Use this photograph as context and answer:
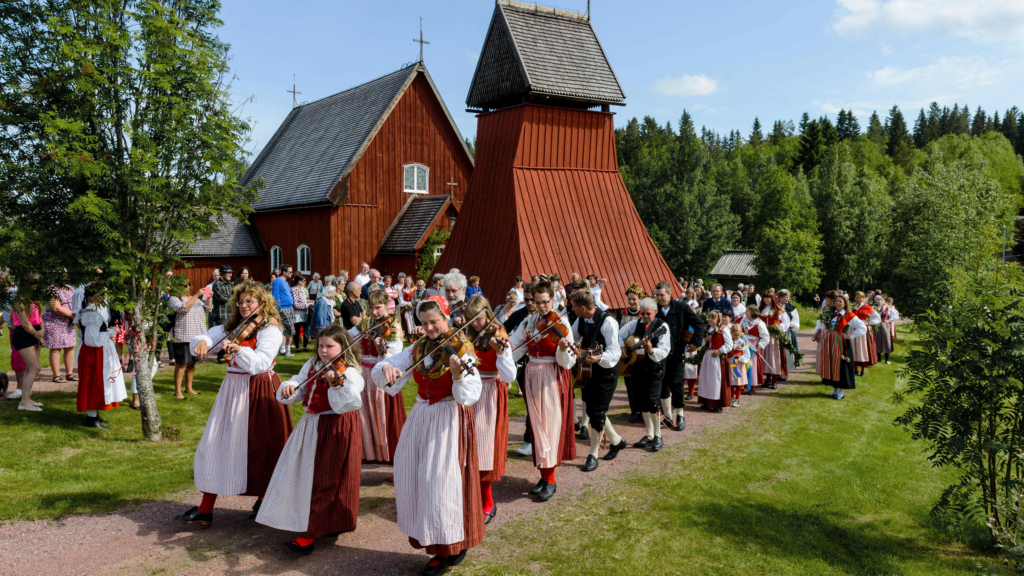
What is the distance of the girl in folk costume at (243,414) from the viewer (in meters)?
5.23

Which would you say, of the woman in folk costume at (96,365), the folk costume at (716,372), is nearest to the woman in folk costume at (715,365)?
the folk costume at (716,372)

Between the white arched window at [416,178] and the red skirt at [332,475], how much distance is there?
2027 centimetres

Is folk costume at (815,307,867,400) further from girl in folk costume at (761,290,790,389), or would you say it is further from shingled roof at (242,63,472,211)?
shingled roof at (242,63,472,211)

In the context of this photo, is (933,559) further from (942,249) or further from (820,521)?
(942,249)

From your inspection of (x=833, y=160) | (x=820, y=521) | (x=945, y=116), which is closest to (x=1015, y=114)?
(x=945, y=116)

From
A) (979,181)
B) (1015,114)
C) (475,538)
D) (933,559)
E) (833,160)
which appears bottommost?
(933,559)

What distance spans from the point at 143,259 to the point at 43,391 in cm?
394

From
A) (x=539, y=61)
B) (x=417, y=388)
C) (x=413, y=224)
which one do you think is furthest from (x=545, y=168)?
(x=417, y=388)

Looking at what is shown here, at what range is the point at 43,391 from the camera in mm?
9891

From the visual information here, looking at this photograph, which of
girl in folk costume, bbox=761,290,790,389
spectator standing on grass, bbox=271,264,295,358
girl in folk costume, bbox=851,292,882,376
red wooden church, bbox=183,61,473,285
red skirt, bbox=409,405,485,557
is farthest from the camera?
red wooden church, bbox=183,61,473,285

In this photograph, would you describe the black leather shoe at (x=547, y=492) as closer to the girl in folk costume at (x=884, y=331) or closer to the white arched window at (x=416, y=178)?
the girl in folk costume at (x=884, y=331)

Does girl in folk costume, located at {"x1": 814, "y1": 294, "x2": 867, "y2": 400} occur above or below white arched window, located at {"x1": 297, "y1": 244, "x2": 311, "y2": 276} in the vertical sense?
below

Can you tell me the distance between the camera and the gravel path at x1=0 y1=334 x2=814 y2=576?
187 inches

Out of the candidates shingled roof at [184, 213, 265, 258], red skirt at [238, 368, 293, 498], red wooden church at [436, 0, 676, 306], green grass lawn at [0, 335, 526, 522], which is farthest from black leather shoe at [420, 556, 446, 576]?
shingled roof at [184, 213, 265, 258]
